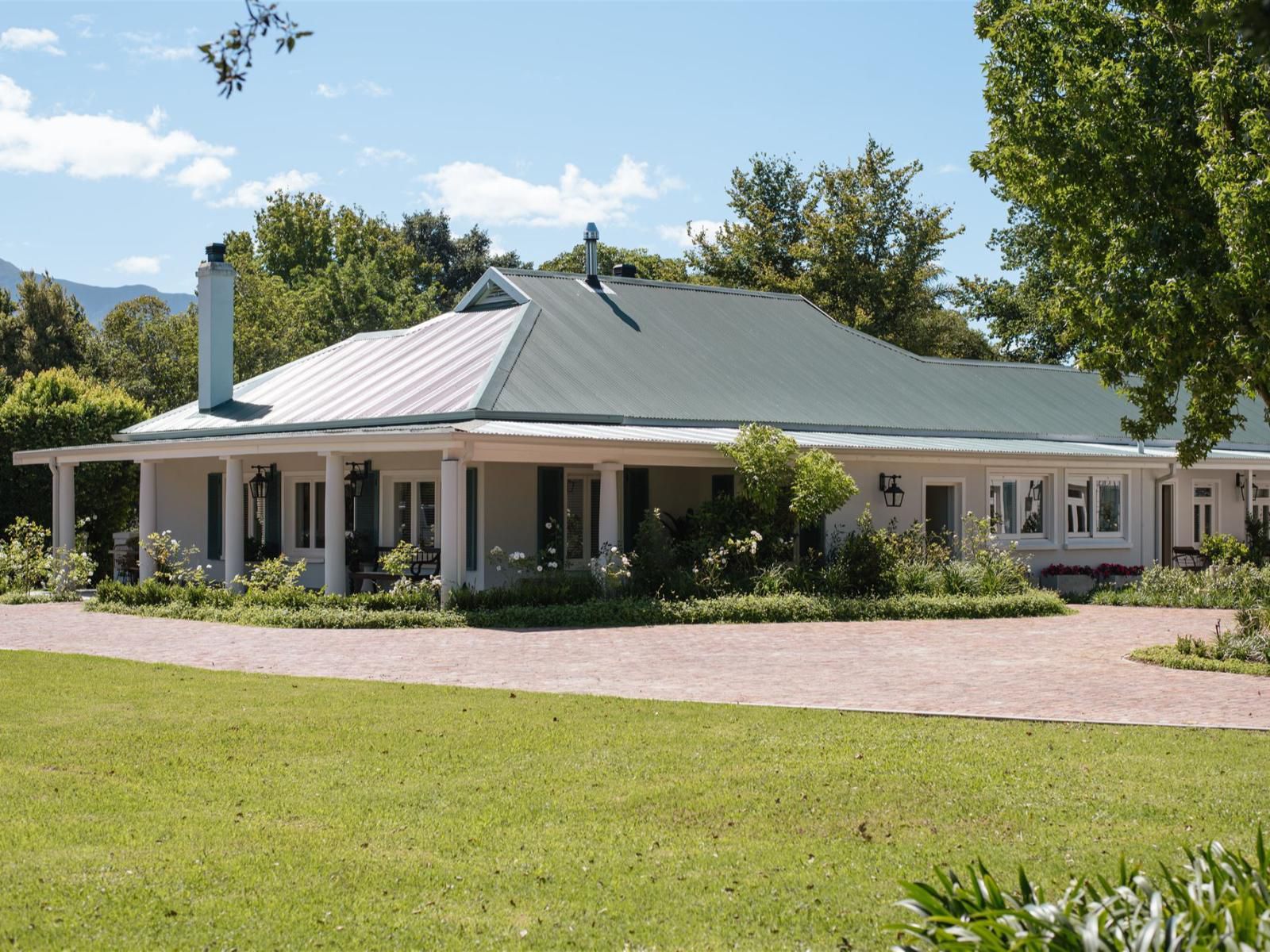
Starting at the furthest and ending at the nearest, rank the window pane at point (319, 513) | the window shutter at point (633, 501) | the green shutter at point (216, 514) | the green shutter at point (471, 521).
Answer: the green shutter at point (216, 514), the window pane at point (319, 513), the window shutter at point (633, 501), the green shutter at point (471, 521)

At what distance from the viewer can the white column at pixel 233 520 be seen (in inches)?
828

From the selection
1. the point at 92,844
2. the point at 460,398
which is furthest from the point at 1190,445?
the point at 92,844

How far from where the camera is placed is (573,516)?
A: 21.9 m

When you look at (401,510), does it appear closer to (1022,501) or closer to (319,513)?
(319,513)

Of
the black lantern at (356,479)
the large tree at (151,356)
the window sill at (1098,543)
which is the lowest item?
the window sill at (1098,543)

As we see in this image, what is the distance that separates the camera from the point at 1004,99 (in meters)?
14.1

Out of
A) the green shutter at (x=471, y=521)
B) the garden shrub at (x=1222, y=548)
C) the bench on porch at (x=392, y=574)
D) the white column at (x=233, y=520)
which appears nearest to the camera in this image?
the bench on porch at (x=392, y=574)

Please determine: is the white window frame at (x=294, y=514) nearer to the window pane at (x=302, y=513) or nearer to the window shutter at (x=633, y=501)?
the window pane at (x=302, y=513)

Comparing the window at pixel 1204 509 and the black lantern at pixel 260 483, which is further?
the window at pixel 1204 509

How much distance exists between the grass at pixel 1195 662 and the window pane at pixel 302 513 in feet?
47.5

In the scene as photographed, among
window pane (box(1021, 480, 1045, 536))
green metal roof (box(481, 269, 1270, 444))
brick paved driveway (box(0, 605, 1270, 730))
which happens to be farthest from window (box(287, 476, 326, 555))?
window pane (box(1021, 480, 1045, 536))

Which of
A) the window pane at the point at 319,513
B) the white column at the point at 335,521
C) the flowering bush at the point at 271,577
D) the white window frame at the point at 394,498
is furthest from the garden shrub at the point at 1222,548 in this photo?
the flowering bush at the point at 271,577

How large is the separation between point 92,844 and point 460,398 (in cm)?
1506

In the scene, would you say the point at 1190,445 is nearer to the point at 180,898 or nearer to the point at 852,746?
the point at 852,746
